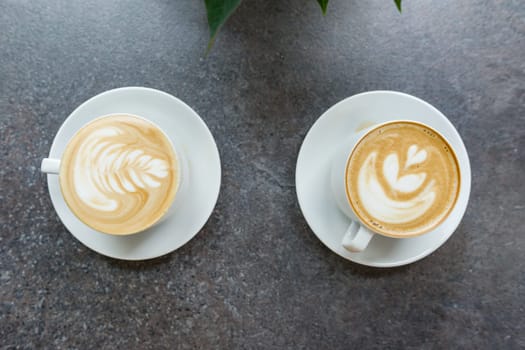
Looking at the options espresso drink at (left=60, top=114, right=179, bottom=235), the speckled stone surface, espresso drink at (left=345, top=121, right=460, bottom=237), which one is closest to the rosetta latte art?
espresso drink at (left=345, top=121, right=460, bottom=237)

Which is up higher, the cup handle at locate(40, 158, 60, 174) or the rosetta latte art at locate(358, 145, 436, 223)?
the rosetta latte art at locate(358, 145, 436, 223)

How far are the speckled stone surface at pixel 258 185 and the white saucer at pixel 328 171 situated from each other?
2.8 inches

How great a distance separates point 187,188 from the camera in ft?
2.37

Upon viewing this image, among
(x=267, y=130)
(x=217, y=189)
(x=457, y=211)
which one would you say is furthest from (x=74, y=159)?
(x=457, y=211)

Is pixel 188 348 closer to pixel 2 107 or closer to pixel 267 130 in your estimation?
pixel 267 130

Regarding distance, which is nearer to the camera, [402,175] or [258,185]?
[402,175]

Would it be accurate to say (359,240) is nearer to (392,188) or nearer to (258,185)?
(392,188)

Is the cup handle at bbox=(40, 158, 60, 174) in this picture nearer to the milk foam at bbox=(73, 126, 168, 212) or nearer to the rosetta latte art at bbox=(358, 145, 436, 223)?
the milk foam at bbox=(73, 126, 168, 212)

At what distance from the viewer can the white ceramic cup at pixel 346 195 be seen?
2.18ft

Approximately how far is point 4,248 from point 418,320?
776 mm

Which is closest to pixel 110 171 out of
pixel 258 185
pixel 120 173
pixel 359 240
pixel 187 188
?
pixel 120 173

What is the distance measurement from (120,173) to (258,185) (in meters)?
0.26

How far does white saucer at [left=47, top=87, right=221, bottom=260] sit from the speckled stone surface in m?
0.08

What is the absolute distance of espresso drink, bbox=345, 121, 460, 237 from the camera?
2.20 feet
